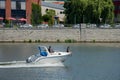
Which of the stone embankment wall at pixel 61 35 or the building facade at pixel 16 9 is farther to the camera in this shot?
the building facade at pixel 16 9

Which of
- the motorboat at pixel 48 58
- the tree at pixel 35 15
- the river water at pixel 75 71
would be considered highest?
the tree at pixel 35 15

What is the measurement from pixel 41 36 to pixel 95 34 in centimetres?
1075

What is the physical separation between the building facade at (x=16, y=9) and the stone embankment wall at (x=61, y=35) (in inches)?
977

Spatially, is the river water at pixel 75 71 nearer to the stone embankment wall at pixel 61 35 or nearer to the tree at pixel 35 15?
the stone embankment wall at pixel 61 35

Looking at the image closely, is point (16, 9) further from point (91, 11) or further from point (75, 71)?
point (75, 71)

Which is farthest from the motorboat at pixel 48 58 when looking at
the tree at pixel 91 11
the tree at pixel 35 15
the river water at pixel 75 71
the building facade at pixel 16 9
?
the tree at pixel 35 15

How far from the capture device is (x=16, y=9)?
139500mm

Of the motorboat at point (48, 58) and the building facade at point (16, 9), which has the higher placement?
the building facade at point (16, 9)

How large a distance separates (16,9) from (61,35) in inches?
1058

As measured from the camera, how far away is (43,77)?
5406 cm

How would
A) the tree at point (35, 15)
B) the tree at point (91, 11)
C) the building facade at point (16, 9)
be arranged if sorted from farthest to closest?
1. the tree at point (35, 15)
2. the building facade at point (16, 9)
3. the tree at point (91, 11)

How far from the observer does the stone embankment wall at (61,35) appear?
11425cm

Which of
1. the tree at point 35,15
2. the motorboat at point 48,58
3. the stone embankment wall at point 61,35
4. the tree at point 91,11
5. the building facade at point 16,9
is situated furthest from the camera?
the tree at point 35,15

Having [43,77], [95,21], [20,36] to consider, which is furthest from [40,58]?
[95,21]
